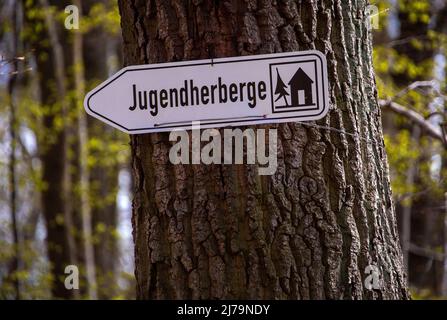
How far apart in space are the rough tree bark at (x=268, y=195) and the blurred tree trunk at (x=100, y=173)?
6760 millimetres

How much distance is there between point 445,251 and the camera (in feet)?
22.8

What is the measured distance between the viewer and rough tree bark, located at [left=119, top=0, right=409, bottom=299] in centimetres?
202

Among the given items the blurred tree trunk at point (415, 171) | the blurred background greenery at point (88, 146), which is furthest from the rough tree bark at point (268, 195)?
the blurred tree trunk at point (415, 171)

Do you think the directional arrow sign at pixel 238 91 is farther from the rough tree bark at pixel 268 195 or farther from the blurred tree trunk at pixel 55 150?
the blurred tree trunk at pixel 55 150

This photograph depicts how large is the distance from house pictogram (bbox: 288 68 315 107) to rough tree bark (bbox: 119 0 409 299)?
0.08m

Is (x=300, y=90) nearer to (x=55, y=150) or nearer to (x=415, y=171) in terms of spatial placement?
(x=415, y=171)

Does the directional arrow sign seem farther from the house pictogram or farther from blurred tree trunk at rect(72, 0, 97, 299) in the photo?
blurred tree trunk at rect(72, 0, 97, 299)

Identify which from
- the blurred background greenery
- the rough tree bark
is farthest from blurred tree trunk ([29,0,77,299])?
the rough tree bark

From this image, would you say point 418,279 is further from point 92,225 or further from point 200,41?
point 200,41

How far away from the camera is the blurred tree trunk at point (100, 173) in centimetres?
889
